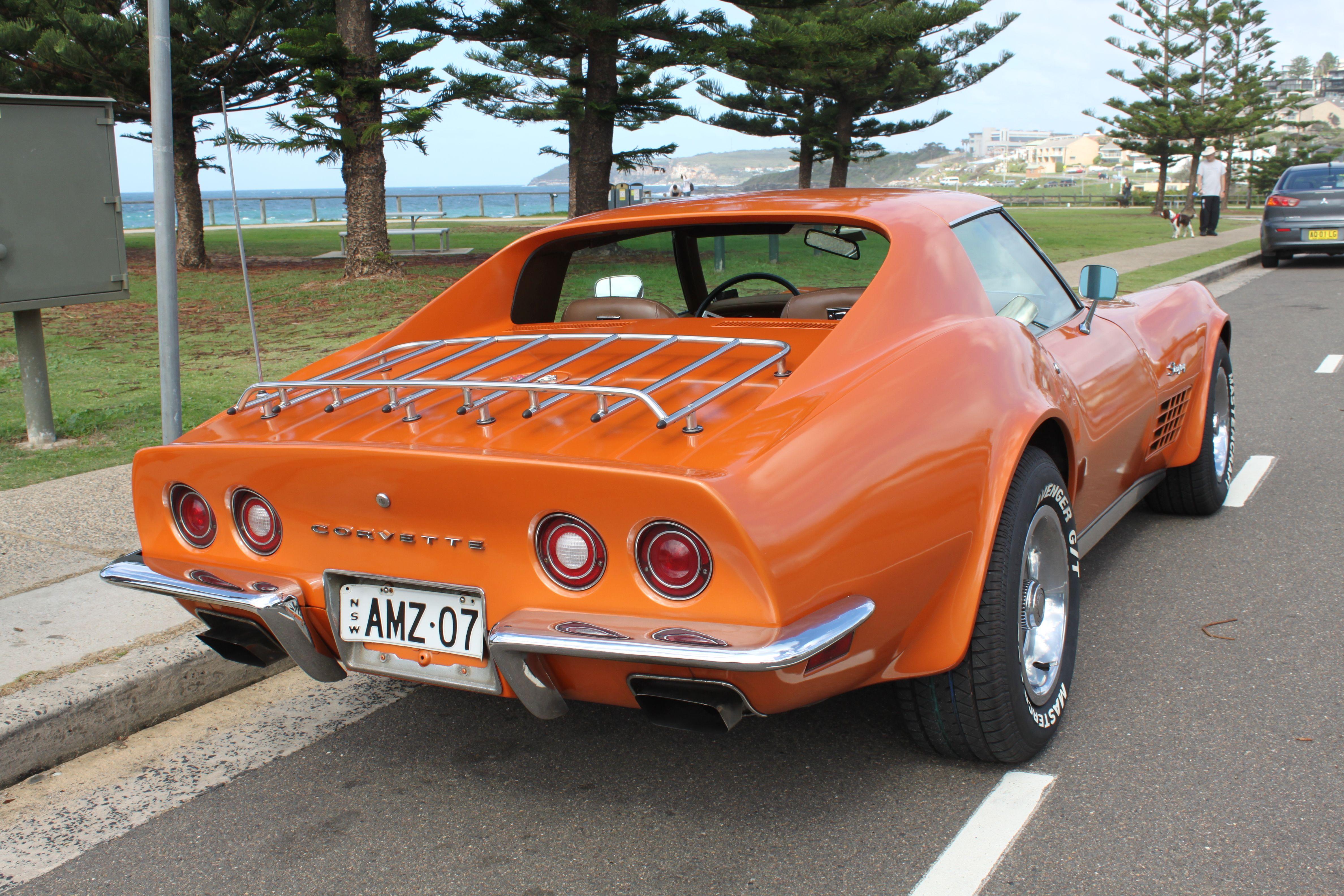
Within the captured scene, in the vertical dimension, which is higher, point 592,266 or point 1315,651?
point 592,266

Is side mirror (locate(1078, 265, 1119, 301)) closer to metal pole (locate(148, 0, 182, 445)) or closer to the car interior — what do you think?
the car interior

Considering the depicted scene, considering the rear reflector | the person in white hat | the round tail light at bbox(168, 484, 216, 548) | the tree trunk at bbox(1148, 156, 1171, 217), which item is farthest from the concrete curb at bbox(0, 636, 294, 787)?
the tree trunk at bbox(1148, 156, 1171, 217)

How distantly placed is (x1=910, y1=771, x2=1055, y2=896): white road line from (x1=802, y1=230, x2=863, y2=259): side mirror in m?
1.50

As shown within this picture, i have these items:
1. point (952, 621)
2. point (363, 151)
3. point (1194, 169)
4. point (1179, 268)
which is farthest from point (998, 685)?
point (1194, 169)

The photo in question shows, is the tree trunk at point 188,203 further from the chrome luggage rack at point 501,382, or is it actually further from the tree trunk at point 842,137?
the chrome luggage rack at point 501,382

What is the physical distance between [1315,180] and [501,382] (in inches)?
750

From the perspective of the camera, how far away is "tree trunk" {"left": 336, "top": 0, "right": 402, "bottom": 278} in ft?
47.0

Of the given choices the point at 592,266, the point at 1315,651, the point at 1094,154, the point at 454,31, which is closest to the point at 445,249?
the point at 454,31

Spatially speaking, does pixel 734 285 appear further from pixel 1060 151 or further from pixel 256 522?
pixel 1060 151

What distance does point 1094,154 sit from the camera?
6471 inches

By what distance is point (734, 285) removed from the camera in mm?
4090

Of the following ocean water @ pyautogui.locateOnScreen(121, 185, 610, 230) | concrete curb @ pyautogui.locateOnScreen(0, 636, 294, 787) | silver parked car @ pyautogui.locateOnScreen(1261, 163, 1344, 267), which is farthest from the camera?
ocean water @ pyautogui.locateOnScreen(121, 185, 610, 230)

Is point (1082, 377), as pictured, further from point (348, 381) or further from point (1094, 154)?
point (1094, 154)

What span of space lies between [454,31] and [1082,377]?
1568 cm
